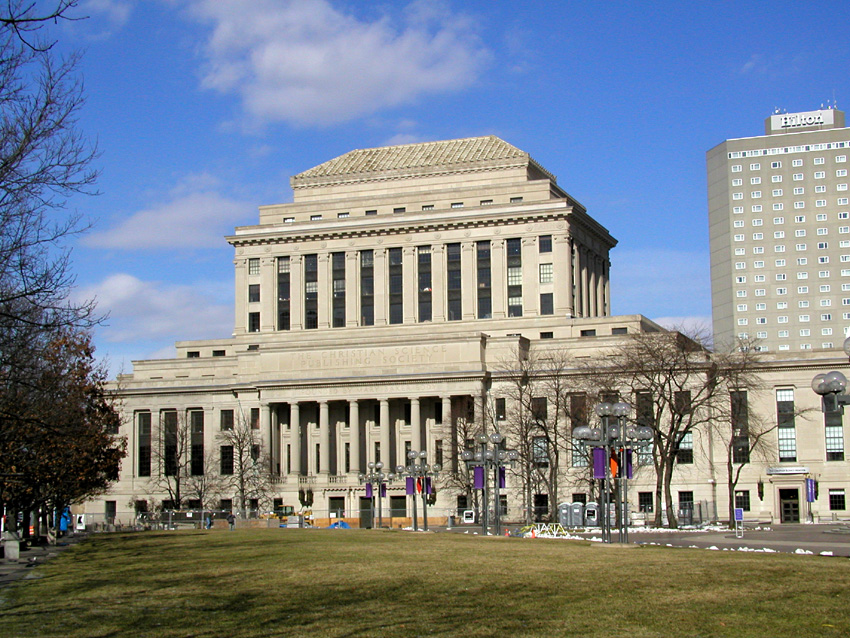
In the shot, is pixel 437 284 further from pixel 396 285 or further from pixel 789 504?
pixel 789 504

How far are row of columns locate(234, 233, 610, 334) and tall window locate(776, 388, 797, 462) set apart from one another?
25.2 metres

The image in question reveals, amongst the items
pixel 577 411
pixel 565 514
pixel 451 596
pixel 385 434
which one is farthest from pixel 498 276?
pixel 451 596

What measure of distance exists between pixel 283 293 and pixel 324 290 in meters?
5.40

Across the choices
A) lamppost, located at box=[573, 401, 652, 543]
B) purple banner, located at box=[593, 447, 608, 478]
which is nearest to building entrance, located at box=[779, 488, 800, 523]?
lamppost, located at box=[573, 401, 652, 543]

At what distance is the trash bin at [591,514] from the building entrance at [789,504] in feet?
70.5

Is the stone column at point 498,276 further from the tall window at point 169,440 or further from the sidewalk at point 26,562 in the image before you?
the sidewalk at point 26,562

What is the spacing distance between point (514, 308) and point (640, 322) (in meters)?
15.1

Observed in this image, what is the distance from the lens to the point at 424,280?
428ft

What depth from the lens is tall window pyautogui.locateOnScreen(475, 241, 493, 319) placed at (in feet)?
417

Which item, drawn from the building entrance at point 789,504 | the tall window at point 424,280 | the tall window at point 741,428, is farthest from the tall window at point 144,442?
the building entrance at point 789,504

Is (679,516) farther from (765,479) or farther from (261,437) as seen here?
(261,437)

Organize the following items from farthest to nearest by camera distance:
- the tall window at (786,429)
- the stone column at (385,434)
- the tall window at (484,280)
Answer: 1. the tall window at (484,280)
2. the stone column at (385,434)
3. the tall window at (786,429)

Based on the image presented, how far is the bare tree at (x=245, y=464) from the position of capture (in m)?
113

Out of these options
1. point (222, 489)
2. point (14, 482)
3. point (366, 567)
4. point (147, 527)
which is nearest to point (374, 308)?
point (222, 489)
